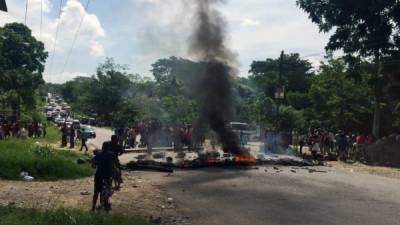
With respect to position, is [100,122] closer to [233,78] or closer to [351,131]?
[351,131]

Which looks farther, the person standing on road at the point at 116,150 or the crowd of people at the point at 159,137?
the crowd of people at the point at 159,137

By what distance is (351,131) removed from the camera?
43.2 metres

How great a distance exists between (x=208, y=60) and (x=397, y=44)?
10.3m

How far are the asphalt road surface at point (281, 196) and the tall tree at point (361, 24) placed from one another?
9.58 meters

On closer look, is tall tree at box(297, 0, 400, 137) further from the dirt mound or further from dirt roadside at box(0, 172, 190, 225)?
dirt roadside at box(0, 172, 190, 225)

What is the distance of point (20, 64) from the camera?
79.0 m

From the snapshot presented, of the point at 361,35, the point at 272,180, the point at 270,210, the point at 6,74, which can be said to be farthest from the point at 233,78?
the point at 6,74

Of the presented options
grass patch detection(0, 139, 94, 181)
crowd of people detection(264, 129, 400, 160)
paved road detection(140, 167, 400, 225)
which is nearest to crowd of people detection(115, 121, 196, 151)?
crowd of people detection(264, 129, 400, 160)

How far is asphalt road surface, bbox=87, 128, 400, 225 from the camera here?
11625mm

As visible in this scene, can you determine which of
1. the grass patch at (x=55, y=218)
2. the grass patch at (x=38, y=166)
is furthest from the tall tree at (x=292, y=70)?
the grass patch at (x=55, y=218)

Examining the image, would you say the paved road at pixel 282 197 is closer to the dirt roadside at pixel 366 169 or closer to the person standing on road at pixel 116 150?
the person standing on road at pixel 116 150

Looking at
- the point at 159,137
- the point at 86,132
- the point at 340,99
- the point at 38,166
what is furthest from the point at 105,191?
the point at 340,99

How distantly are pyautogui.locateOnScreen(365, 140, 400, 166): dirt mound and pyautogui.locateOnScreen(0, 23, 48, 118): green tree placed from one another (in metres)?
36.2

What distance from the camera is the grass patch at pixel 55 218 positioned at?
827 cm
